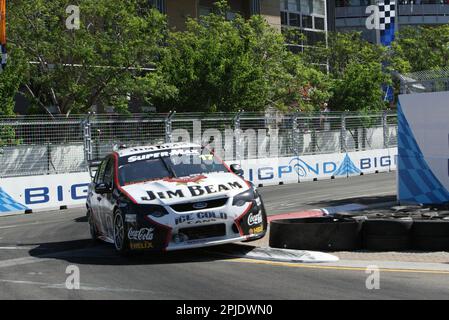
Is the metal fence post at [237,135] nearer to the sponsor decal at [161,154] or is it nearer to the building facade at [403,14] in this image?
the sponsor decal at [161,154]

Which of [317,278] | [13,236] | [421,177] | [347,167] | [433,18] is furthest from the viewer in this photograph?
[433,18]

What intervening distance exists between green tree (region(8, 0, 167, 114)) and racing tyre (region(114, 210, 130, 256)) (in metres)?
19.7

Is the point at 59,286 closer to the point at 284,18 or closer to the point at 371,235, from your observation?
the point at 371,235

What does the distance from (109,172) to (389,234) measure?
4.50 metres

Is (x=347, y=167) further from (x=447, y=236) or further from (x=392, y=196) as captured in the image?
(x=447, y=236)

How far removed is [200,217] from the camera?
961cm

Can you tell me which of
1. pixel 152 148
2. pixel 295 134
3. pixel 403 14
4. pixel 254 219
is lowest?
pixel 254 219

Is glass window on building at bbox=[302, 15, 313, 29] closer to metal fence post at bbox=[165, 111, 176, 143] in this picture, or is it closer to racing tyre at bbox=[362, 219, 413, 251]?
metal fence post at bbox=[165, 111, 176, 143]

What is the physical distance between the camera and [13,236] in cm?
1423

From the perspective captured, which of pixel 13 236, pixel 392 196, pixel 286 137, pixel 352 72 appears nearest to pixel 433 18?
pixel 352 72

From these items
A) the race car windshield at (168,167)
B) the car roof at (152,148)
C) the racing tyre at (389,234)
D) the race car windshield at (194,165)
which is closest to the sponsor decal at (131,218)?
the race car windshield at (168,167)

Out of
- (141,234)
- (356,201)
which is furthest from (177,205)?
(356,201)

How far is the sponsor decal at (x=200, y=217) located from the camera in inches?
376
